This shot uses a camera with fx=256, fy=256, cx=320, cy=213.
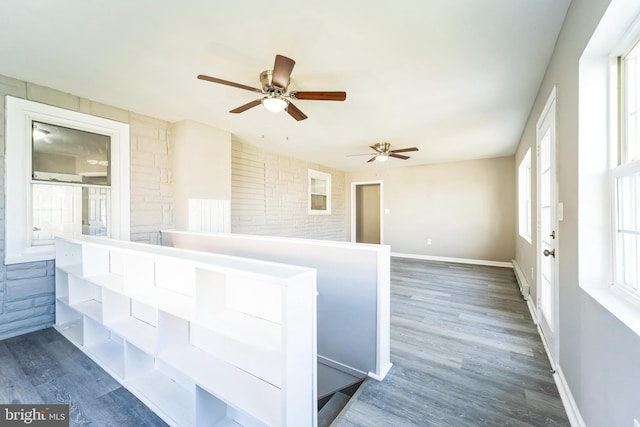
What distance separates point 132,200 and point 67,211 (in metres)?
0.59

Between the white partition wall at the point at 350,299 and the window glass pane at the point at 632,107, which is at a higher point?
the window glass pane at the point at 632,107

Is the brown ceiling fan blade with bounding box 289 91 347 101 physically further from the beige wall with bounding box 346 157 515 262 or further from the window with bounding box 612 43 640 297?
the beige wall with bounding box 346 157 515 262

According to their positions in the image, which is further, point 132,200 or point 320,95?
point 132,200

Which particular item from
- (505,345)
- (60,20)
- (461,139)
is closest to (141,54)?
(60,20)

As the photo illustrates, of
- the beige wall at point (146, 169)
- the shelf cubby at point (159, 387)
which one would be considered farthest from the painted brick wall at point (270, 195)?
the shelf cubby at point (159, 387)

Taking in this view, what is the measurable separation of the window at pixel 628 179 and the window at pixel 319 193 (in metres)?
5.20

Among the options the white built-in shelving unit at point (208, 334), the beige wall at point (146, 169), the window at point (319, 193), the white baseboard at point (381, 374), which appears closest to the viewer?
the white built-in shelving unit at point (208, 334)

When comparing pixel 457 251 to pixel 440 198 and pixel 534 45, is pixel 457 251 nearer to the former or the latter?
pixel 440 198

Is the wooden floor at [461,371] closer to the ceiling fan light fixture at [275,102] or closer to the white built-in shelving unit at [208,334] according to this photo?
the white built-in shelving unit at [208,334]

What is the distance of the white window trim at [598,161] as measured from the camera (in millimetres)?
1274

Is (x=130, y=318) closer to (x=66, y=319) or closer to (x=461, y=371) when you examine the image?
(x=66, y=319)

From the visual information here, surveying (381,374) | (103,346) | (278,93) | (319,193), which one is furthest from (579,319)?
(319,193)

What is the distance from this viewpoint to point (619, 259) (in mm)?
1249

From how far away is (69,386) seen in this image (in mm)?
1776
